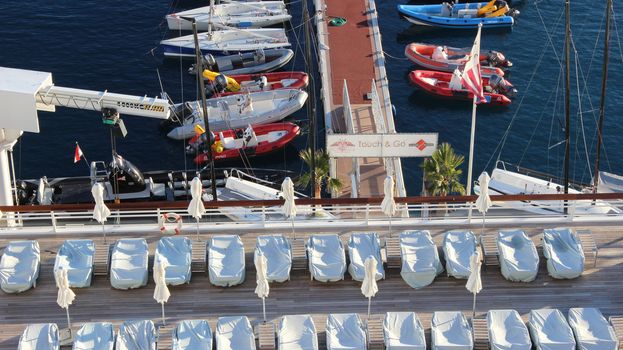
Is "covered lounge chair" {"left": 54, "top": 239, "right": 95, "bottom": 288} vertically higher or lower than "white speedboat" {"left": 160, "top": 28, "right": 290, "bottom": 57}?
higher

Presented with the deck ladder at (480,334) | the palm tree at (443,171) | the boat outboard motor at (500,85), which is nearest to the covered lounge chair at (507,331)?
the deck ladder at (480,334)

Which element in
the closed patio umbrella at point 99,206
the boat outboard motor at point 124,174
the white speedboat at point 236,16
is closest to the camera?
the closed patio umbrella at point 99,206

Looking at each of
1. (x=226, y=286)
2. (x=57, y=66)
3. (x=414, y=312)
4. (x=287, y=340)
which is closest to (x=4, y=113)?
(x=226, y=286)

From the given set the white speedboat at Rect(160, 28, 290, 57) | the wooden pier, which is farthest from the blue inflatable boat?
the white speedboat at Rect(160, 28, 290, 57)

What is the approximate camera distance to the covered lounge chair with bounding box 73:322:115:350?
3294 centimetres

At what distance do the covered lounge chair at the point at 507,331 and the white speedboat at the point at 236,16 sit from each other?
5302 centimetres

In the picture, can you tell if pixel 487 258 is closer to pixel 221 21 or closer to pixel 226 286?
pixel 226 286

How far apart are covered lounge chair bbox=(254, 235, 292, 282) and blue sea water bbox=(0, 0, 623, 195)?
99.6 feet

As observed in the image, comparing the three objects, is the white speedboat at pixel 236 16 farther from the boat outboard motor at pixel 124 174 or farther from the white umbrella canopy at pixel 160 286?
the white umbrella canopy at pixel 160 286

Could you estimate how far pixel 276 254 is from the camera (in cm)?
3719


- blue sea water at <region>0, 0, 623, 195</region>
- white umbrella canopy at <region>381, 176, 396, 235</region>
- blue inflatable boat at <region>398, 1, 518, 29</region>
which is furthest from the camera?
blue inflatable boat at <region>398, 1, 518, 29</region>

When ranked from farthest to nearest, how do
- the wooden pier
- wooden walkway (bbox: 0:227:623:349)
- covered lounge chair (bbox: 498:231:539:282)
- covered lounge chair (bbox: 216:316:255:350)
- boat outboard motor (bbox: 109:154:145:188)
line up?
the wooden pier → boat outboard motor (bbox: 109:154:145:188) → covered lounge chair (bbox: 498:231:539:282) → wooden walkway (bbox: 0:227:623:349) → covered lounge chair (bbox: 216:316:255:350)

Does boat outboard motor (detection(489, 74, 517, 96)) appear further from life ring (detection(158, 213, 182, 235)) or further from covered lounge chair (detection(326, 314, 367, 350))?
covered lounge chair (detection(326, 314, 367, 350))

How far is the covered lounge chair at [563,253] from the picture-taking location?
36688 millimetres
